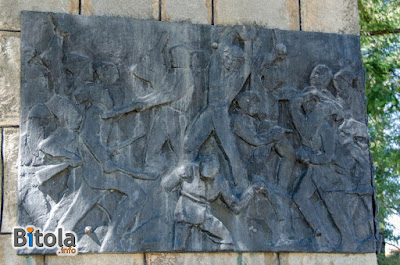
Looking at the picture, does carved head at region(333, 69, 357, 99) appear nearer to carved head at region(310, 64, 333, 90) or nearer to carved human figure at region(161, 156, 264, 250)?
carved head at region(310, 64, 333, 90)

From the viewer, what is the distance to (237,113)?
5145mm

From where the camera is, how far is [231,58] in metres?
5.12

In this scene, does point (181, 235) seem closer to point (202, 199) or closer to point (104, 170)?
point (202, 199)

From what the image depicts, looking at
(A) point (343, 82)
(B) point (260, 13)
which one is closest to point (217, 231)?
(A) point (343, 82)

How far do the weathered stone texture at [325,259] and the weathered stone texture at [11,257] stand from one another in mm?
2021

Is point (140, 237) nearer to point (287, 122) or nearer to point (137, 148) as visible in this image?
point (137, 148)

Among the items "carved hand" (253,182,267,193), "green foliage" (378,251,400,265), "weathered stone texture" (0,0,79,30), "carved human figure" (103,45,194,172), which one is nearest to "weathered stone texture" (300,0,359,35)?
"carved human figure" (103,45,194,172)

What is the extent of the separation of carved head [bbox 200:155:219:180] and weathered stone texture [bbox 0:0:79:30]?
1.74m

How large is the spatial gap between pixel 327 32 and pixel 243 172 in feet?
5.38

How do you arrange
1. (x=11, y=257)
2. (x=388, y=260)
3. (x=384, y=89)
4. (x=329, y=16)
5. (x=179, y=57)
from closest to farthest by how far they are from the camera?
(x=11, y=257)
(x=179, y=57)
(x=329, y=16)
(x=384, y=89)
(x=388, y=260)

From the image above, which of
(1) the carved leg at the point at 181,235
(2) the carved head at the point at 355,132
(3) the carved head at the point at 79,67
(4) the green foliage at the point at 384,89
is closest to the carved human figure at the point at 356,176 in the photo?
(2) the carved head at the point at 355,132

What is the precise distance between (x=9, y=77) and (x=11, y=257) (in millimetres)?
1479

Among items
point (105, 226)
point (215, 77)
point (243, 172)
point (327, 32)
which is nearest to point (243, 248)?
point (243, 172)

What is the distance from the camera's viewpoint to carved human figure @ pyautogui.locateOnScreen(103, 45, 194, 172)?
16.0 feet
